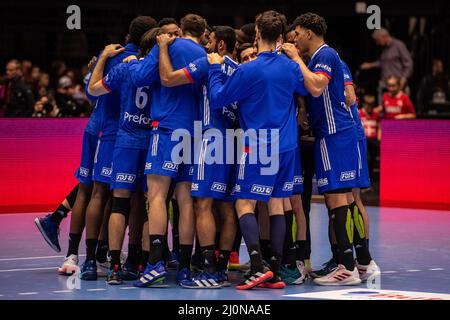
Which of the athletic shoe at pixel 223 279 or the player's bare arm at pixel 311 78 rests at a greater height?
the player's bare arm at pixel 311 78

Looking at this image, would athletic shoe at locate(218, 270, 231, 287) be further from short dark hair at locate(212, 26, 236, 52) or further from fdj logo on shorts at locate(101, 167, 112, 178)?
short dark hair at locate(212, 26, 236, 52)

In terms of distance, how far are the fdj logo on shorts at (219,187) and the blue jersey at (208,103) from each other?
1.50 feet

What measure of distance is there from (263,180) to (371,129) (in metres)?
9.75

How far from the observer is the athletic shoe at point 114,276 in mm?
9234

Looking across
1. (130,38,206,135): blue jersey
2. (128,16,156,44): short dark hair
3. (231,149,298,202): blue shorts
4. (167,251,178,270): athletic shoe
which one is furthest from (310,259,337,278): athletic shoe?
(128,16,156,44): short dark hair

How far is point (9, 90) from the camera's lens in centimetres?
1703

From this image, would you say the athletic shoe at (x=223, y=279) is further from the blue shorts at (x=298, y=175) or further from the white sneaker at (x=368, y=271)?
the white sneaker at (x=368, y=271)

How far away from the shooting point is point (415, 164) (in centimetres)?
1580

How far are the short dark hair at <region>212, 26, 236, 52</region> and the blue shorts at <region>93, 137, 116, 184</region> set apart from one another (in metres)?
1.32

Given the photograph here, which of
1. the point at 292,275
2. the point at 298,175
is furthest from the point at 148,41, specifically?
the point at 292,275

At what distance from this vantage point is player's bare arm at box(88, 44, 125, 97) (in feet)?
31.4

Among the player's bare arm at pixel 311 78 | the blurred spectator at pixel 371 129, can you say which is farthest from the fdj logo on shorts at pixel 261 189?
the blurred spectator at pixel 371 129

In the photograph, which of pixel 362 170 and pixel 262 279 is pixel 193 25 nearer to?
pixel 362 170
